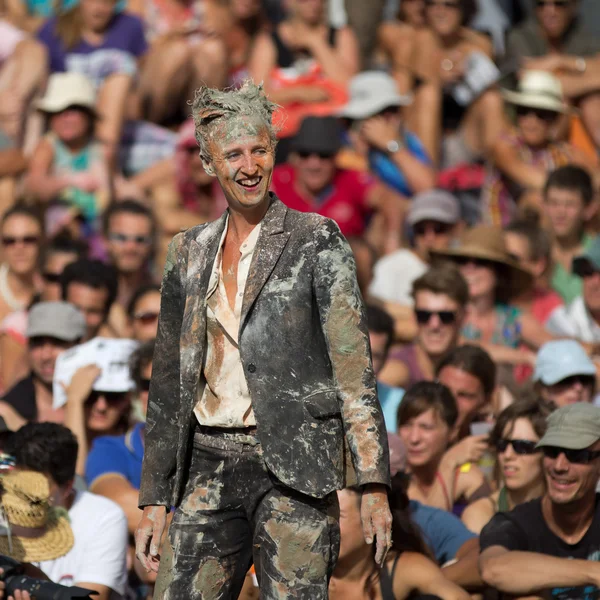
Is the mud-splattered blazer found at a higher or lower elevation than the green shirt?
higher

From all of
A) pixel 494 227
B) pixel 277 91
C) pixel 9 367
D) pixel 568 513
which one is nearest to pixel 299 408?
pixel 568 513

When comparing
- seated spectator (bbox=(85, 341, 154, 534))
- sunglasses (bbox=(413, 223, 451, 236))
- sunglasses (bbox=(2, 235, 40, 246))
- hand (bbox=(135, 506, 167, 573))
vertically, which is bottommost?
seated spectator (bbox=(85, 341, 154, 534))

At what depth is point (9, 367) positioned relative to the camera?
8664 millimetres

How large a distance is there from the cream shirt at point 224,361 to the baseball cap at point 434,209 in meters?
5.16

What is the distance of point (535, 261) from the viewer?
9203mm

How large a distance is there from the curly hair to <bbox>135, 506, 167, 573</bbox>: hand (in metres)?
1.09

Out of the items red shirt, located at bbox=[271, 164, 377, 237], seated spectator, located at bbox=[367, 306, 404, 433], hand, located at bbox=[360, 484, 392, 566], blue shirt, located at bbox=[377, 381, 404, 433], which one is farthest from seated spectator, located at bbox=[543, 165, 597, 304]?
hand, located at bbox=[360, 484, 392, 566]

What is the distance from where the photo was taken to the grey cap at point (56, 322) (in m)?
8.12

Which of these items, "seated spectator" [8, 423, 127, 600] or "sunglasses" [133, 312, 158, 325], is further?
"sunglasses" [133, 312, 158, 325]

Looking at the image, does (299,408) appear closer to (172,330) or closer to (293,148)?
(172,330)

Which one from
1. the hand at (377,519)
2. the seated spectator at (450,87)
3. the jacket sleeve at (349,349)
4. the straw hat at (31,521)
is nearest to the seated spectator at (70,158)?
the seated spectator at (450,87)

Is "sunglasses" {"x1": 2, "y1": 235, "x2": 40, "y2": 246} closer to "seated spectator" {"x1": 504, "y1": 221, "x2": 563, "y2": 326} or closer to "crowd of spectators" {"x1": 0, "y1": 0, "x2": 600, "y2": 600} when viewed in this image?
"crowd of spectators" {"x1": 0, "y1": 0, "x2": 600, "y2": 600}

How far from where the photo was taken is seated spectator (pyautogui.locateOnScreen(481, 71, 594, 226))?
9992 millimetres

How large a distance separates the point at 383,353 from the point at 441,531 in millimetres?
1475
